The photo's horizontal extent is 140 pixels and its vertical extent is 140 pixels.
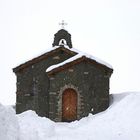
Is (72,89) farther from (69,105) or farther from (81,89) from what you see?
(69,105)

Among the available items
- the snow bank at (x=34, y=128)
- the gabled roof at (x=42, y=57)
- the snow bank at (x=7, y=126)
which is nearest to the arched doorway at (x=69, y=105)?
the gabled roof at (x=42, y=57)

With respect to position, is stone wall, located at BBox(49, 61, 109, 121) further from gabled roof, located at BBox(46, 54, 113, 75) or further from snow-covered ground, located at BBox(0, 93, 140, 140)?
snow-covered ground, located at BBox(0, 93, 140, 140)

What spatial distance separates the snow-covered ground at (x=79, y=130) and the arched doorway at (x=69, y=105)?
4.92 m

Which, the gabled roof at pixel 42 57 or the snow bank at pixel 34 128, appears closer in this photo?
the snow bank at pixel 34 128

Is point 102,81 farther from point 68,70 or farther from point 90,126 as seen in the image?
point 90,126

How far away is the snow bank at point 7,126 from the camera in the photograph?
11.1 meters

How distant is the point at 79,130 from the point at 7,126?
7283mm

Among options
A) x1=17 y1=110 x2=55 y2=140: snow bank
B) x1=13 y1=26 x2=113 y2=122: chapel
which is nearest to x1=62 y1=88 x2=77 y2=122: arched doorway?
x1=13 y1=26 x2=113 y2=122: chapel

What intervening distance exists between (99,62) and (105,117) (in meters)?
6.69

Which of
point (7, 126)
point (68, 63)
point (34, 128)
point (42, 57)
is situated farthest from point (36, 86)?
point (7, 126)

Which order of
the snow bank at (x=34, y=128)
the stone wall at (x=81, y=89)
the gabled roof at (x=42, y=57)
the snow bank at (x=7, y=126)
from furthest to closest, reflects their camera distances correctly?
the gabled roof at (x=42, y=57) → the stone wall at (x=81, y=89) → the snow bank at (x=34, y=128) → the snow bank at (x=7, y=126)

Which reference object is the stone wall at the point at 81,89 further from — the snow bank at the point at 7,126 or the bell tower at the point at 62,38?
the snow bank at the point at 7,126

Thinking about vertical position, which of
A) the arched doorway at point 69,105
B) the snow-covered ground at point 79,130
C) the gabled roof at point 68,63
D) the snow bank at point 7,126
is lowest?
the arched doorway at point 69,105

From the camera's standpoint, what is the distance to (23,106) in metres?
28.8
